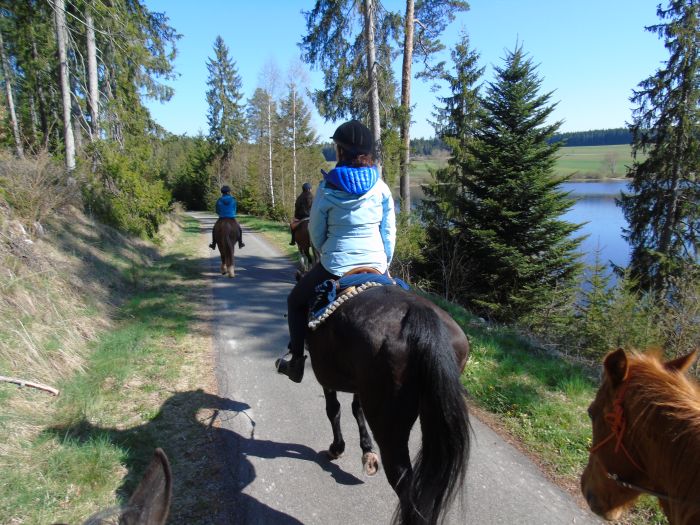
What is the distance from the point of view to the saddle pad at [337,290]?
9.21 ft

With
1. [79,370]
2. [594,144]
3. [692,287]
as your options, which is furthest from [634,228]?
[594,144]

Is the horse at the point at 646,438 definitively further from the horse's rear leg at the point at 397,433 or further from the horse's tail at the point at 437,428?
the horse's rear leg at the point at 397,433

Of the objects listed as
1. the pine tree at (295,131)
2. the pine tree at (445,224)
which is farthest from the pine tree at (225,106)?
the pine tree at (445,224)

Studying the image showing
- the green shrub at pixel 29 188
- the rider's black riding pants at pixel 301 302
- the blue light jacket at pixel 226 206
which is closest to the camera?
the rider's black riding pants at pixel 301 302

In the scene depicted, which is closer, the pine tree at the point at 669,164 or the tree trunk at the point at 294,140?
the pine tree at the point at 669,164

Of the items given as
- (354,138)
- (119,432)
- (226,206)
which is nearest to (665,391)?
(354,138)

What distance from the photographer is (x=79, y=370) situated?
4.94m

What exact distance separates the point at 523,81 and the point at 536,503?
47.1 feet

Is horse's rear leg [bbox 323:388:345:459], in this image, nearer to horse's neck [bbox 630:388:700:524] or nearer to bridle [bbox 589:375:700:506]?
bridle [bbox 589:375:700:506]

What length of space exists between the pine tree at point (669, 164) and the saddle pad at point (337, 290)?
1669cm

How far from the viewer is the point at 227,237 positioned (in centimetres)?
1080

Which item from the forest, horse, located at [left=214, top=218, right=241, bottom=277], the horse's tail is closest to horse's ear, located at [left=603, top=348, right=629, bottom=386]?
the horse's tail

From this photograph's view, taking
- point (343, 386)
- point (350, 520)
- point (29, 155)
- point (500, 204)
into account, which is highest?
point (29, 155)

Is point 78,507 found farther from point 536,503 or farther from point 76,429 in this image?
point 536,503
